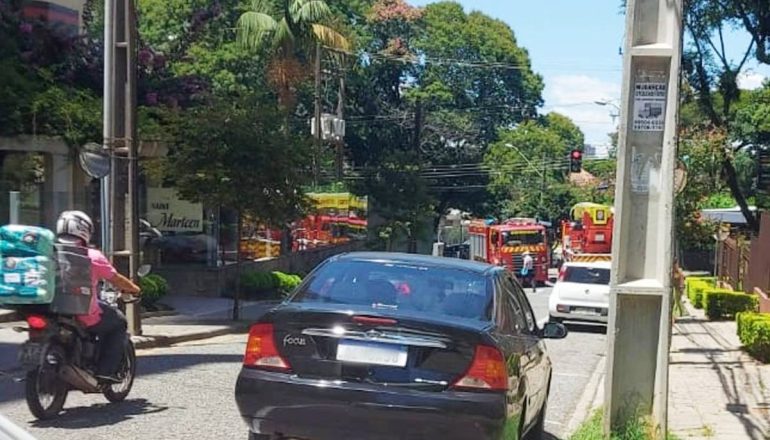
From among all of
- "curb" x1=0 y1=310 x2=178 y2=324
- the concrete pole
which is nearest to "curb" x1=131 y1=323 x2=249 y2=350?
"curb" x1=0 y1=310 x2=178 y2=324

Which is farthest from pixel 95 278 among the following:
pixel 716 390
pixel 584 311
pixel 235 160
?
pixel 584 311

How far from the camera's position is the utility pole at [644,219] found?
7.85m

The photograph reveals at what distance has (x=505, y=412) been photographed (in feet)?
20.5

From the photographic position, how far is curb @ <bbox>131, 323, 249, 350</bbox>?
14820mm

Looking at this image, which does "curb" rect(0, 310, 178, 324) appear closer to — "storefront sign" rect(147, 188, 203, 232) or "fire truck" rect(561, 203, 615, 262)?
"storefront sign" rect(147, 188, 203, 232)

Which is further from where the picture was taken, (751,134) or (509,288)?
(751,134)

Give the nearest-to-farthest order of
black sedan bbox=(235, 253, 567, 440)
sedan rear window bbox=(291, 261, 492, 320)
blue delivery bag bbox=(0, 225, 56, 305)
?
black sedan bbox=(235, 253, 567, 440), sedan rear window bbox=(291, 261, 492, 320), blue delivery bag bbox=(0, 225, 56, 305)

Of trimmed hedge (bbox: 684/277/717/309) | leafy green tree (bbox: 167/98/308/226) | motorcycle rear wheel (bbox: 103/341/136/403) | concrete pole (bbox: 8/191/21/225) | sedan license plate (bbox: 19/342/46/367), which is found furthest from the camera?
trimmed hedge (bbox: 684/277/717/309)

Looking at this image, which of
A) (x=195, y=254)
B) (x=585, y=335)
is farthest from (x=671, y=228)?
(x=195, y=254)

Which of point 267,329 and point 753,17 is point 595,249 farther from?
point 267,329

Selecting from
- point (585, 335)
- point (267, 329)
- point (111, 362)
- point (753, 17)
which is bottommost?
point (585, 335)

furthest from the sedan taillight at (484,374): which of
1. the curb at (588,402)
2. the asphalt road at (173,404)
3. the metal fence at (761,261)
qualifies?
the metal fence at (761,261)

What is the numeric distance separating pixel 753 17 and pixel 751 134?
661 cm

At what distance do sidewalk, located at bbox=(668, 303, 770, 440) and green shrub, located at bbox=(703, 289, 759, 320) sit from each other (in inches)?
113
